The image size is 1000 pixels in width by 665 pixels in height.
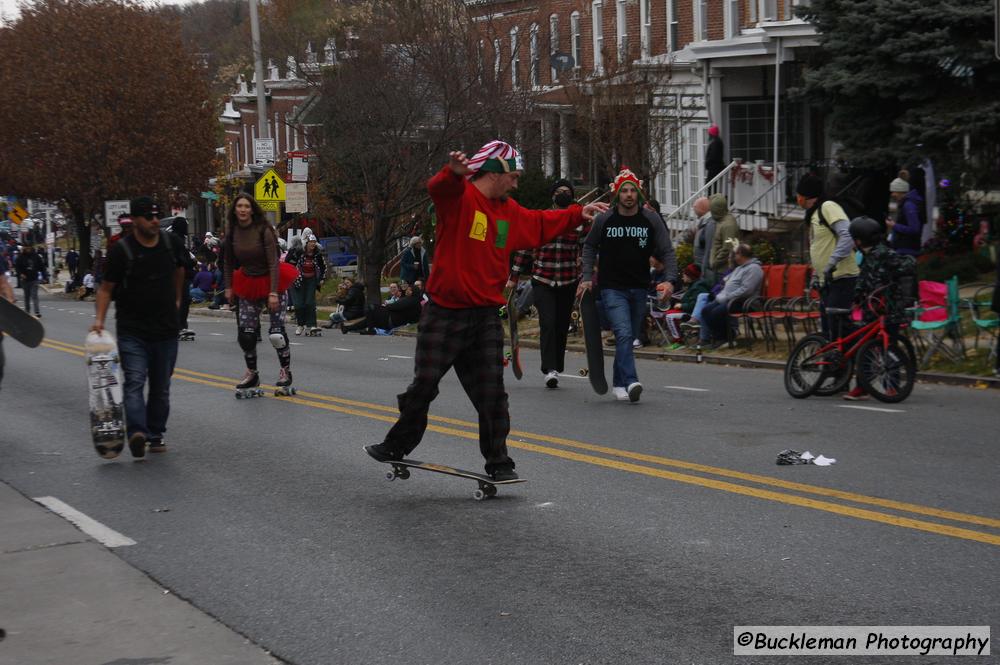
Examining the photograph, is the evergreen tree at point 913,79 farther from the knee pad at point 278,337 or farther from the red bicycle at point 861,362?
the knee pad at point 278,337

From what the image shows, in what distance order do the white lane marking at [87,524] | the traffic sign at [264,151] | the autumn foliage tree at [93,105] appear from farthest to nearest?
the autumn foliage tree at [93,105] → the traffic sign at [264,151] → the white lane marking at [87,524]

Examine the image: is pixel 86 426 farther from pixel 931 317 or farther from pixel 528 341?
pixel 528 341

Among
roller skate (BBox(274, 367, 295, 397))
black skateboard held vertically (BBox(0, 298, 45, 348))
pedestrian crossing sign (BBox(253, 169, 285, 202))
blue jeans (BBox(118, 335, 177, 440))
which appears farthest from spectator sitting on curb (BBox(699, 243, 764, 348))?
pedestrian crossing sign (BBox(253, 169, 285, 202))

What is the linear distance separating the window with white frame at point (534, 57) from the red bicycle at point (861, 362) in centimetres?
2347

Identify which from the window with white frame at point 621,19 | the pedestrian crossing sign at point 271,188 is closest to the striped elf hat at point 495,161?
the pedestrian crossing sign at point 271,188

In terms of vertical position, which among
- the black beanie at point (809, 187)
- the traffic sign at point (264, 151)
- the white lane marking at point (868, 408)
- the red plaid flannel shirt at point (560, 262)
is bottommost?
the white lane marking at point (868, 408)

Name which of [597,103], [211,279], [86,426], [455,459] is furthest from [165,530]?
[211,279]

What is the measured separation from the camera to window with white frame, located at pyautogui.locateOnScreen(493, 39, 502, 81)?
3278cm

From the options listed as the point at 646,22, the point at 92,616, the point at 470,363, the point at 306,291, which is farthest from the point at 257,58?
the point at 92,616

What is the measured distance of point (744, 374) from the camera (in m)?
16.8

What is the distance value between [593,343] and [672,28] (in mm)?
24567

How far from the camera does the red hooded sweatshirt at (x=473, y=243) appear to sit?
27.5ft

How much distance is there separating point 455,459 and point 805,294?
957 cm

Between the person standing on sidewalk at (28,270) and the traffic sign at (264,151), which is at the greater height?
the traffic sign at (264,151)
